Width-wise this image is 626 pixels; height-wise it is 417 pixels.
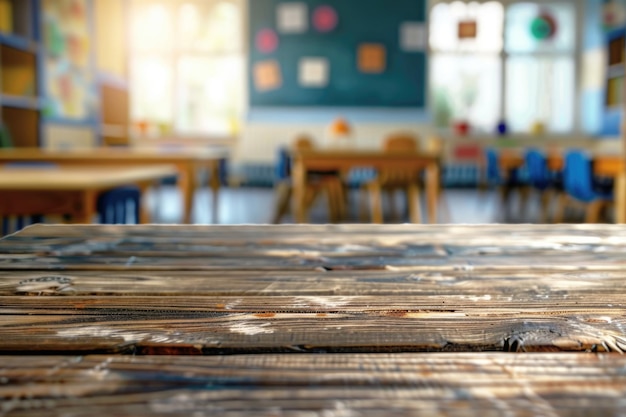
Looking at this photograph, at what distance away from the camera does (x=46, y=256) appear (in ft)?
2.99

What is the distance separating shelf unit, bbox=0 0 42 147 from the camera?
498cm

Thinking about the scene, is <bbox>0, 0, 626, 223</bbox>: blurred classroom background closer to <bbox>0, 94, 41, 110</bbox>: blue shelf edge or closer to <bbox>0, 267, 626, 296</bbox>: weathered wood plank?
<bbox>0, 94, 41, 110</bbox>: blue shelf edge

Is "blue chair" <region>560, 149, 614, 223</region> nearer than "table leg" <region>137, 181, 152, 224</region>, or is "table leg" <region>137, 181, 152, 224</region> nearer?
"table leg" <region>137, 181, 152, 224</region>

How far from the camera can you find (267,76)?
9898mm

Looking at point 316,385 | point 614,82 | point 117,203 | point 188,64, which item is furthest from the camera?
point 188,64

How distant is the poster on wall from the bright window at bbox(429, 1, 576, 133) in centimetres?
Result: 576

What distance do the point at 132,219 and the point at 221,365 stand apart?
8.20 ft

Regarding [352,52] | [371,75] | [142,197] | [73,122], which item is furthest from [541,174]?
[352,52]

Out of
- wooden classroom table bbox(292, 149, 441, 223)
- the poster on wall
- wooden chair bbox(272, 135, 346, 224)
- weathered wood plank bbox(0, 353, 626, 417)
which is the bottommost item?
wooden chair bbox(272, 135, 346, 224)

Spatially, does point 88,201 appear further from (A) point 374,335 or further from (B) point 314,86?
(B) point 314,86

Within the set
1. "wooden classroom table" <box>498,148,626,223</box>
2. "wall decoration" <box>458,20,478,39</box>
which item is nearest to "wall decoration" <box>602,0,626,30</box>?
"wall decoration" <box>458,20,478,39</box>

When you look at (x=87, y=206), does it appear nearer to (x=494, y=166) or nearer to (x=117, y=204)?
(x=117, y=204)

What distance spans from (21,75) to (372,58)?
594cm

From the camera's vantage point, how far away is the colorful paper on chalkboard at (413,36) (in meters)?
9.84
